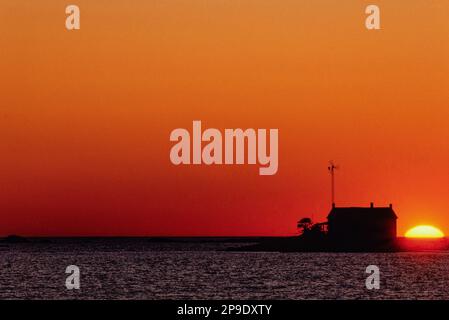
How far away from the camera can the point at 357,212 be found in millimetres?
163750

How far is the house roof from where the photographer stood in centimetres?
16375

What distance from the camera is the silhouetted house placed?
16362 centimetres

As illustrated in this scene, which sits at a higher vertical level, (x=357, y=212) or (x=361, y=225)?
(x=357, y=212)

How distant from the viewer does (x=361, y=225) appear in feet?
541

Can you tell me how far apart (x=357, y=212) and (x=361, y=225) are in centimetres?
276

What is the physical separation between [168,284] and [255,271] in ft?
82.2

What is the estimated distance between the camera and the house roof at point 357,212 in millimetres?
163750

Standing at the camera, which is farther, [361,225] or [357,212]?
[361,225]

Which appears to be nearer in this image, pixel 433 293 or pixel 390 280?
pixel 433 293

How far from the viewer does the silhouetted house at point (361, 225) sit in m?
164

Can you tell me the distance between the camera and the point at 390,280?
88625 mm
